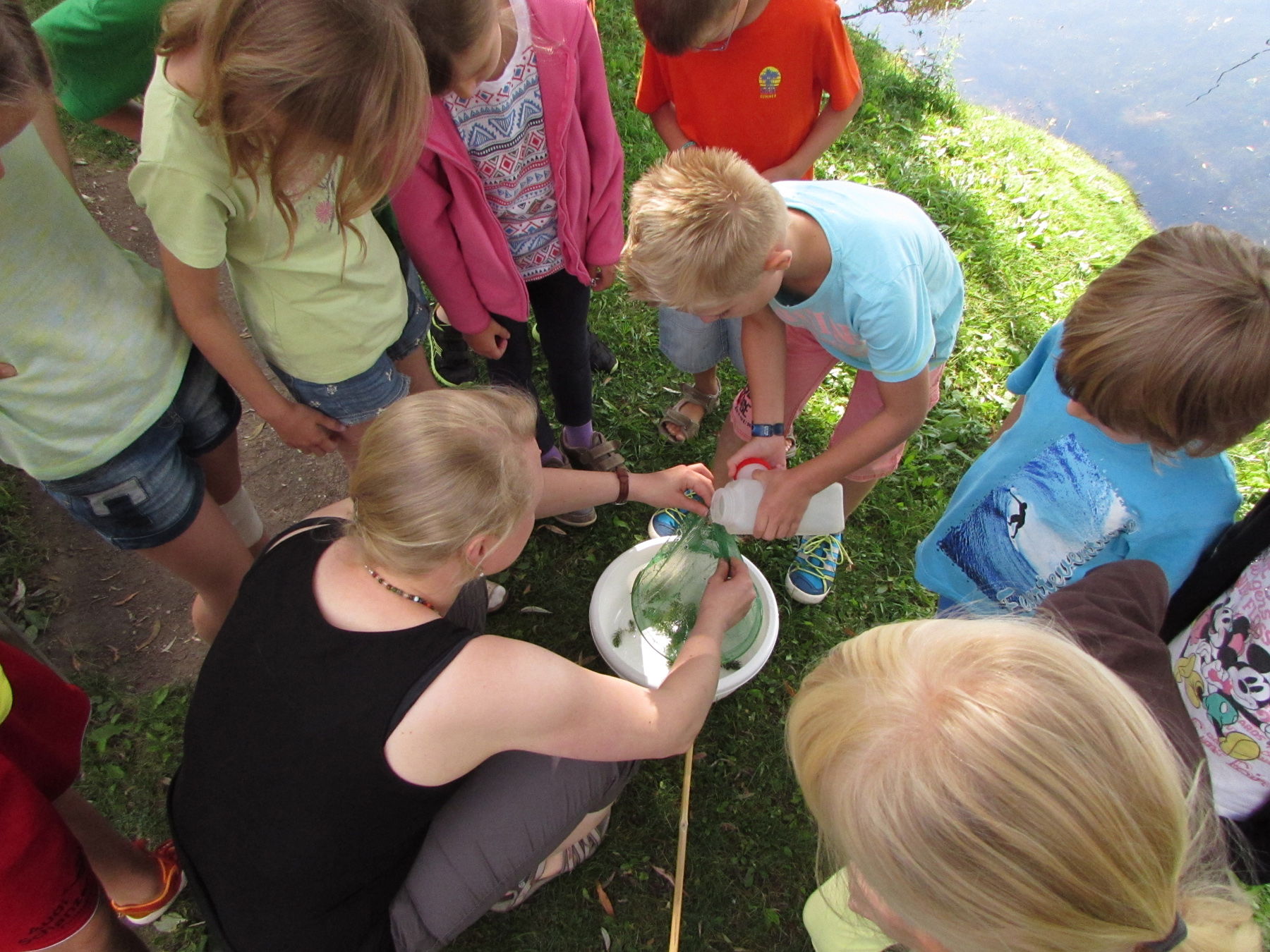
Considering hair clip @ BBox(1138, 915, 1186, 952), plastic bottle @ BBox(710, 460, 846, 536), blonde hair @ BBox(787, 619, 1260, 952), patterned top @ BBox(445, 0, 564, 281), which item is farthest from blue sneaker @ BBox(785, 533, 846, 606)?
hair clip @ BBox(1138, 915, 1186, 952)

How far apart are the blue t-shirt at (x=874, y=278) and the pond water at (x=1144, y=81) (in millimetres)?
3626

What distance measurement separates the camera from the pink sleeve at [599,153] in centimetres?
185

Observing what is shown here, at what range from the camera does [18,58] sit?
1.16 meters

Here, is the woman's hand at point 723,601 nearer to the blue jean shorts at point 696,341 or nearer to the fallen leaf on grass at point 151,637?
the blue jean shorts at point 696,341

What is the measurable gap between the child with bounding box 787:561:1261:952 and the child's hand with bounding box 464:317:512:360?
1.52 meters

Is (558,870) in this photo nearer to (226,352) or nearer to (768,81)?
→ (226,352)

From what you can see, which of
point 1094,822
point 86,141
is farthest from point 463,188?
point 86,141

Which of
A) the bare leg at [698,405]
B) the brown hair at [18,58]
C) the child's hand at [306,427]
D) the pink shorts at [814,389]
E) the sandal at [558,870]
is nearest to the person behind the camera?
the brown hair at [18,58]

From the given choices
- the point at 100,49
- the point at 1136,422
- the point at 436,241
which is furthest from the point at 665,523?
the point at 100,49

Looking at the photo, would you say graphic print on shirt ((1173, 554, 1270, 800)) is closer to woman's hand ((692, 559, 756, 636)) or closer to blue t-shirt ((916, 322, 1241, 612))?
blue t-shirt ((916, 322, 1241, 612))

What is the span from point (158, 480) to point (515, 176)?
1.13m

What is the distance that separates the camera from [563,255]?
7.00 feet

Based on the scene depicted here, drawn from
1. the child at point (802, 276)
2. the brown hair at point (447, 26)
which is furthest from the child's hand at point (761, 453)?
the brown hair at point (447, 26)

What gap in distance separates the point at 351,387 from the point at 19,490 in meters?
1.74
